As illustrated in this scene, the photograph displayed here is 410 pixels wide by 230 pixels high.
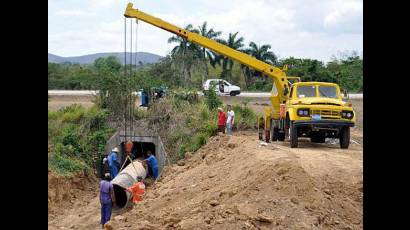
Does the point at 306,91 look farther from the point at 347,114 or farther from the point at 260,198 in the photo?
the point at 260,198

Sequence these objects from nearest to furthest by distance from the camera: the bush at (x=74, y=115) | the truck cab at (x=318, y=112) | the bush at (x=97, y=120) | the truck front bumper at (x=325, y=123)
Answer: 1. the truck front bumper at (x=325, y=123)
2. the truck cab at (x=318, y=112)
3. the bush at (x=97, y=120)
4. the bush at (x=74, y=115)

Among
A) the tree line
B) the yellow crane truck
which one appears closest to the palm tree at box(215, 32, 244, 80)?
the tree line

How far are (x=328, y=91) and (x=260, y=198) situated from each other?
26.1ft

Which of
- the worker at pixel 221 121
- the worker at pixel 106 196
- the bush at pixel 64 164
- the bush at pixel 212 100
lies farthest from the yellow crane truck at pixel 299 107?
the bush at pixel 64 164

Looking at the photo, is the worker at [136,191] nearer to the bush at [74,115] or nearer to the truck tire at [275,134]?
the truck tire at [275,134]

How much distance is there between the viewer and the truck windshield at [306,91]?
685 inches

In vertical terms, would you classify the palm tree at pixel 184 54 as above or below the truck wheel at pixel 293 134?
above

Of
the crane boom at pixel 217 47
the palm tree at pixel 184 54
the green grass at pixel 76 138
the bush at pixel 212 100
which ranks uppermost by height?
the palm tree at pixel 184 54

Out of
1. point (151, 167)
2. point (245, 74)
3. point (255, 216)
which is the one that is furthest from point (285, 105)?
point (245, 74)

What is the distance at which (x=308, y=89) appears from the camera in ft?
57.4

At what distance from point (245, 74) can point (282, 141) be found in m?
37.2

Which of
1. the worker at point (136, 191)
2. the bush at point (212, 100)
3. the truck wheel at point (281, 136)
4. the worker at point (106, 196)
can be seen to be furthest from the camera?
the bush at point (212, 100)
